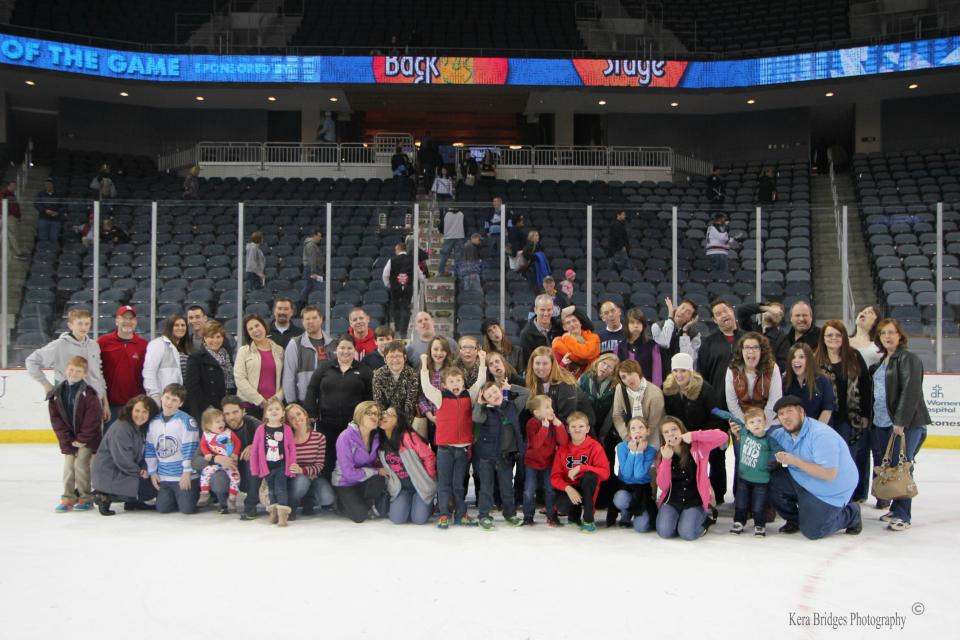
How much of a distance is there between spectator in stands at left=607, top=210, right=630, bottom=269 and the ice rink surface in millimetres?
5573

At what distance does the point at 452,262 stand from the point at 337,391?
509 centimetres

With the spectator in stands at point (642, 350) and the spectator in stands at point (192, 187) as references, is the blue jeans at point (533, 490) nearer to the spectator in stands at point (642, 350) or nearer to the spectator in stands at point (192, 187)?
the spectator in stands at point (642, 350)

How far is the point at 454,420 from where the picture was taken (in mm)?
7133

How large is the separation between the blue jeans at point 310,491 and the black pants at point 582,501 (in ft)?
5.95

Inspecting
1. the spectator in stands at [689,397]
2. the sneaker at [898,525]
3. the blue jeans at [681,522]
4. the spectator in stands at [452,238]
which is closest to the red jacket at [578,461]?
the blue jeans at [681,522]

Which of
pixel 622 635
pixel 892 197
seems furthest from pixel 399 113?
pixel 622 635

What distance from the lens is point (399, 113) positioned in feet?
89.3

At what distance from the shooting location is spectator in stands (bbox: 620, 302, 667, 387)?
794cm

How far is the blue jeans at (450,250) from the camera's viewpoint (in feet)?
40.5

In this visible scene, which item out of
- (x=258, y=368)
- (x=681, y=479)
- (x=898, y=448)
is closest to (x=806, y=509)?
(x=681, y=479)

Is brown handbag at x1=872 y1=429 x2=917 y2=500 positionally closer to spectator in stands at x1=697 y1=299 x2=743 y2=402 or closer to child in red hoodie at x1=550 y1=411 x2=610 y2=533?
Result: spectator in stands at x1=697 y1=299 x2=743 y2=402

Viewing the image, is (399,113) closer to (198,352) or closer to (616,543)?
(198,352)

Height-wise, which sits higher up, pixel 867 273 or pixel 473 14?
pixel 473 14

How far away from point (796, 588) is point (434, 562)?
221 cm
